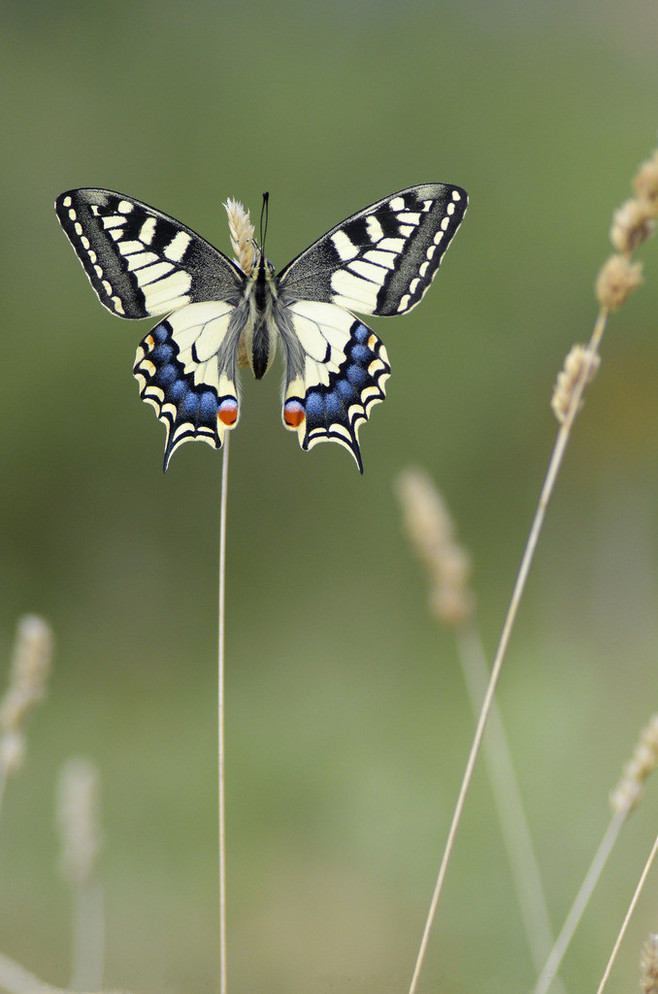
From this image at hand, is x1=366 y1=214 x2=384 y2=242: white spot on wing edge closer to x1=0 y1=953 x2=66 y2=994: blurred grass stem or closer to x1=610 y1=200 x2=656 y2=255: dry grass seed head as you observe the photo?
x1=610 y1=200 x2=656 y2=255: dry grass seed head

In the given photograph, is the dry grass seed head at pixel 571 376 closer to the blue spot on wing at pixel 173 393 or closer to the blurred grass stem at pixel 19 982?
the blue spot on wing at pixel 173 393

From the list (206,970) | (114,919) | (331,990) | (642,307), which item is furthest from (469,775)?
(642,307)

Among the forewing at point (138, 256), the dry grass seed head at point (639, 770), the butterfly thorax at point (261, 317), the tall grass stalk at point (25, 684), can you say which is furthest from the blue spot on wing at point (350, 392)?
the dry grass seed head at point (639, 770)

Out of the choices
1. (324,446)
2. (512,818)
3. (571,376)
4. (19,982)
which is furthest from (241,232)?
(324,446)

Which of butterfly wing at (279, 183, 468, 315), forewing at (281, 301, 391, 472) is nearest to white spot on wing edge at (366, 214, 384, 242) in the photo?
butterfly wing at (279, 183, 468, 315)

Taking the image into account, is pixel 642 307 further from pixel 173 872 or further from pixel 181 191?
pixel 173 872

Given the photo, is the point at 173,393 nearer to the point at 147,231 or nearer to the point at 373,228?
the point at 147,231
